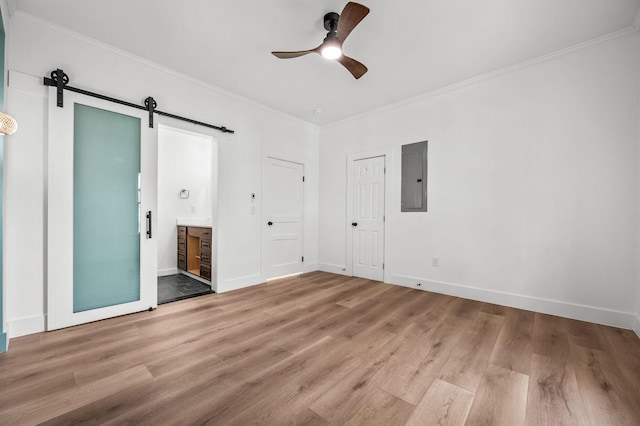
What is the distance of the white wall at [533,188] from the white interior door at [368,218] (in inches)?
8.3

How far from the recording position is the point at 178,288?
411 cm

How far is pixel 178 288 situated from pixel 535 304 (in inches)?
190

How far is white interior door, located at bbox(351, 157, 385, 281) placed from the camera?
4590 mm

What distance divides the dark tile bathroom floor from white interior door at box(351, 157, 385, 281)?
2.55m

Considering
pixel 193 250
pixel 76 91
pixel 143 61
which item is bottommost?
pixel 193 250

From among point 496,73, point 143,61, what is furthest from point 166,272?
point 496,73

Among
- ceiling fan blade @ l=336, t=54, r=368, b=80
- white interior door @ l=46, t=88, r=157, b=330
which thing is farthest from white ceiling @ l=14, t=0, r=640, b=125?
white interior door @ l=46, t=88, r=157, b=330

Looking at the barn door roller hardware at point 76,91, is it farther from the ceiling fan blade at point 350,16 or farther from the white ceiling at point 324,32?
the ceiling fan blade at point 350,16

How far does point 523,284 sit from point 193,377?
3.65 m

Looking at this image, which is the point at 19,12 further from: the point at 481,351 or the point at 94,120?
the point at 481,351

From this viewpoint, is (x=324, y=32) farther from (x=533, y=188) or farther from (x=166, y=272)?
(x=166, y=272)

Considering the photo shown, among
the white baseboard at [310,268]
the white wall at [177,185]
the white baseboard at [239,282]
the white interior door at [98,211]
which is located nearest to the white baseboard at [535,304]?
the white baseboard at [310,268]

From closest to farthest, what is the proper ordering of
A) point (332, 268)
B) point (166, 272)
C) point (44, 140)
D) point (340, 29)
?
1. point (340, 29)
2. point (44, 140)
3. point (166, 272)
4. point (332, 268)

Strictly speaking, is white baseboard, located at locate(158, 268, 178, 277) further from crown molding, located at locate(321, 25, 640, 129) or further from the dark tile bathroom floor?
crown molding, located at locate(321, 25, 640, 129)
